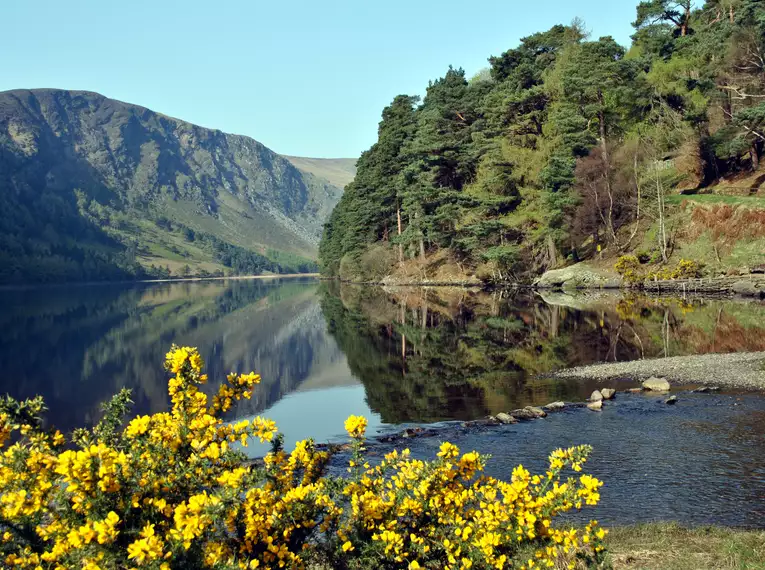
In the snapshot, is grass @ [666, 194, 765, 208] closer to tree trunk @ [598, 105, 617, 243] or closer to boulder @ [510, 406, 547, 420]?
tree trunk @ [598, 105, 617, 243]

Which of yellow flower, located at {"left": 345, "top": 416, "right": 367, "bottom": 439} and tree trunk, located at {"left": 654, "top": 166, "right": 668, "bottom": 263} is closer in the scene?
yellow flower, located at {"left": 345, "top": 416, "right": 367, "bottom": 439}

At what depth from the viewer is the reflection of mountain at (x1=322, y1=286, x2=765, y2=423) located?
89.4 ft

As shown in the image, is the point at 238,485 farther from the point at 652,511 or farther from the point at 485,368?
the point at 485,368

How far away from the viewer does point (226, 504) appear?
5.91 meters

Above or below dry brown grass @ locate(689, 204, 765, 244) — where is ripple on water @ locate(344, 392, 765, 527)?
below

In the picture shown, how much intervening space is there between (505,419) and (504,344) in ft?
61.1

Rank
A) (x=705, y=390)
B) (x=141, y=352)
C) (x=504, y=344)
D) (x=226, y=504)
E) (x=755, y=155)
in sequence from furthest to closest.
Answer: (x=755, y=155) < (x=141, y=352) < (x=504, y=344) < (x=705, y=390) < (x=226, y=504)

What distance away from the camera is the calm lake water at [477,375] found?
16297 mm

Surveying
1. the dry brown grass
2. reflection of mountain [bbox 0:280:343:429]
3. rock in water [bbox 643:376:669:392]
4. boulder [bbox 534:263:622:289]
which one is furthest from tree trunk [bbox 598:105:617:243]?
rock in water [bbox 643:376:669:392]

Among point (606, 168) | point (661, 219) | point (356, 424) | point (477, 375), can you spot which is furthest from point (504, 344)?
point (606, 168)

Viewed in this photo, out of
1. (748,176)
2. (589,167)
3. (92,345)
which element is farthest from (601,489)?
(748,176)

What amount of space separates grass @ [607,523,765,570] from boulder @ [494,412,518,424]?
10.1m

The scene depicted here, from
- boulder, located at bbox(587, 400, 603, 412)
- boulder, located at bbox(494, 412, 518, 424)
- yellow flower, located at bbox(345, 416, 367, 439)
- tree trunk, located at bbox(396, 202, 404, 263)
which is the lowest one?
boulder, located at bbox(494, 412, 518, 424)

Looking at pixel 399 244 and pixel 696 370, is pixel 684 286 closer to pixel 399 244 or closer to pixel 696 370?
pixel 696 370
